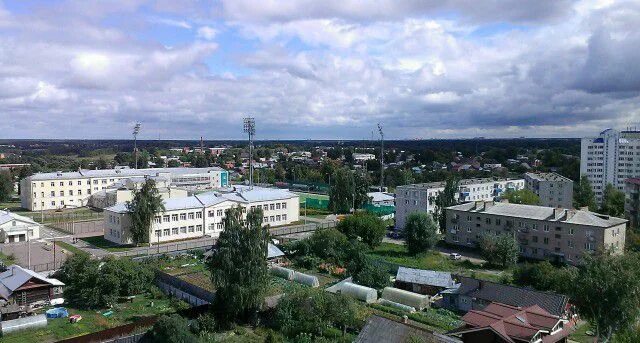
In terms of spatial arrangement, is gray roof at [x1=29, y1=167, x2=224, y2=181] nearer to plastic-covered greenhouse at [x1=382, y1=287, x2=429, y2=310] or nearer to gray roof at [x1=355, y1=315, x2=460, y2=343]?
plastic-covered greenhouse at [x1=382, y1=287, x2=429, y2=310]

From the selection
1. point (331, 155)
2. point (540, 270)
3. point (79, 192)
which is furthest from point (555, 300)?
point (331, 155)

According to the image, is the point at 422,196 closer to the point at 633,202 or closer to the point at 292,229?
the point at 292,229

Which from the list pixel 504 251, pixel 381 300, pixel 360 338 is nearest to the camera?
pixel 360 338

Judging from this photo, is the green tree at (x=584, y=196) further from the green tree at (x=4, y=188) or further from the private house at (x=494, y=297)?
the green tree at (x=4, y=188)

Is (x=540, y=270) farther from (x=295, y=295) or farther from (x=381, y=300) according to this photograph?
(x=295, y=295)

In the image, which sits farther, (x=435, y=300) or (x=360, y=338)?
(x=435, y=300)

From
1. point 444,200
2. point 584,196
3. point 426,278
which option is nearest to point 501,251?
point 426,278
